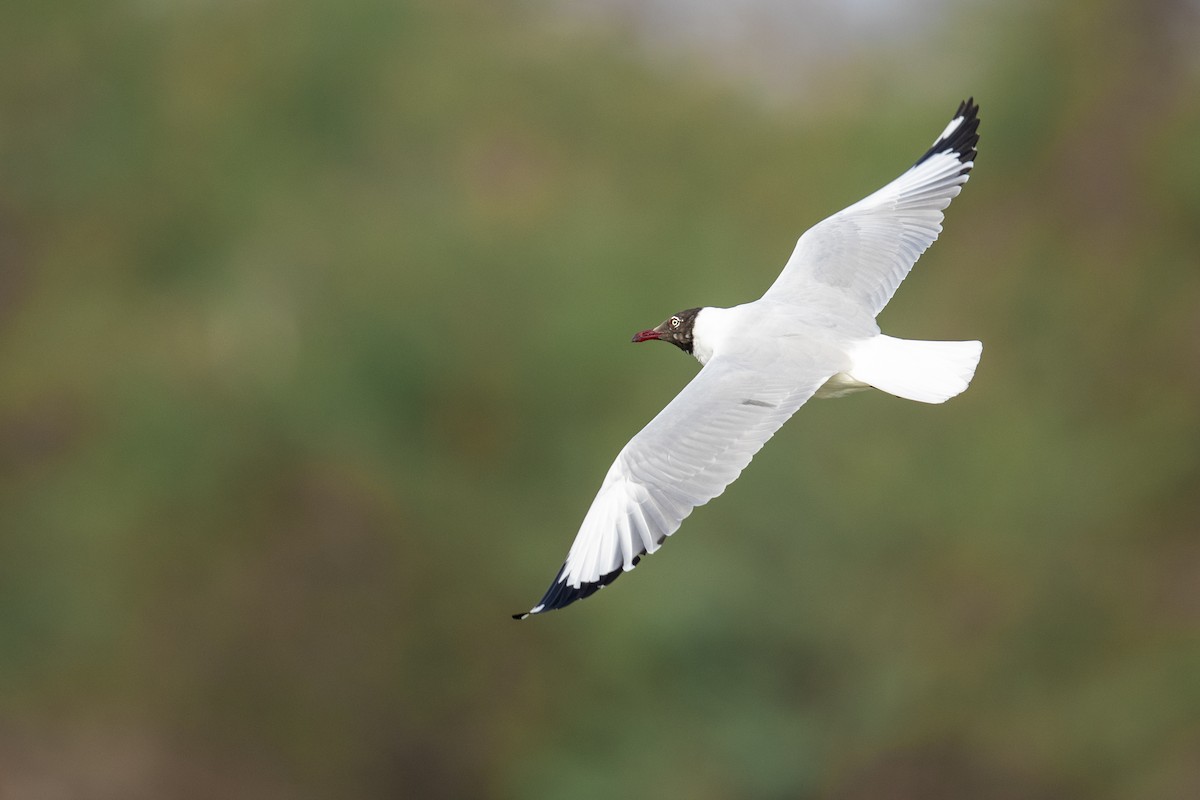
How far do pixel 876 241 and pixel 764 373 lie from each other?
0.90 metres

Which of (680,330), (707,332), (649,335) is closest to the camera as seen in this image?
(707,332)

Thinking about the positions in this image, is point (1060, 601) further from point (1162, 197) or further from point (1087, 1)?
point (1087, 1)

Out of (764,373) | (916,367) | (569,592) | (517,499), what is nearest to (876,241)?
(916,367)

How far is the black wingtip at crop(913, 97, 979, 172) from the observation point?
5.44 m

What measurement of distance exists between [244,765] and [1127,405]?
573cm

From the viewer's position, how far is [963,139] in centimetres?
550

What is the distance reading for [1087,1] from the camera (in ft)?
38.4

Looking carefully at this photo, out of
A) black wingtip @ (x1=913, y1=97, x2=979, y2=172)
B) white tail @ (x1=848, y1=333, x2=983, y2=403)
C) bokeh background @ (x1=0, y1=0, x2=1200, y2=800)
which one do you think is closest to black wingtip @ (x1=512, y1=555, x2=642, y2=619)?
white tail @ (x1=848, y1=333, x2=983, y2=403)

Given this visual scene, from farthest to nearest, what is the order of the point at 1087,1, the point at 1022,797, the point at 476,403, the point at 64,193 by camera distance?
the point at 1087,1, the point at 64,193, the point at 476,403, the point at 1022,797

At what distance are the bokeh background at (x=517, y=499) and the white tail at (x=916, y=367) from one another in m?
4.65

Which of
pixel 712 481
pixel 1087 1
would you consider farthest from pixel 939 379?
pixel 1087 1

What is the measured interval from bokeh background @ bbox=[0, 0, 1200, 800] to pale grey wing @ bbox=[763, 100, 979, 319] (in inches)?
154

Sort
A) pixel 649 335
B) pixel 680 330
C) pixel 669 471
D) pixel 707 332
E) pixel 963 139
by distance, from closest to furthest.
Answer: pixel 669 471
pixel 707 332
pixel 680 330
pixel 649 335
pixel 963 139

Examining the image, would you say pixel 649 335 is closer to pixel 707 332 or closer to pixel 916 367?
pixel 707 332
